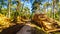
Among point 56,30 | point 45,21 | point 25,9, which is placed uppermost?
point 25,9

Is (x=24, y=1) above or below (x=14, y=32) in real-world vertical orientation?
above

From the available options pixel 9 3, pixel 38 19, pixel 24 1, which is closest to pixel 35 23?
pixel 38 19

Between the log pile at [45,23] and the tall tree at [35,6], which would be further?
the tall tree at [35,6]

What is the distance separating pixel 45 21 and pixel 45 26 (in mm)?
754

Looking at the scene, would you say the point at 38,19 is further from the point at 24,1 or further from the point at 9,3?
the point at 24,1

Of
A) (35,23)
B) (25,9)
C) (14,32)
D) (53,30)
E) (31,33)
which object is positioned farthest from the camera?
(25,9)

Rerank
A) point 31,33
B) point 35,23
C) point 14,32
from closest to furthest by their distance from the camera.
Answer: point 14,32 < point 31,33 < point 35,23

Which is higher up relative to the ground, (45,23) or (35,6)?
(35,6)

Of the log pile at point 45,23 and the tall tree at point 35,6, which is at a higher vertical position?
the tall tree at point 35,6

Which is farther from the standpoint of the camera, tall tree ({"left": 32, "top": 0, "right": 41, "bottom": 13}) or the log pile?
tall tree ({"left": 32, "top": 0, "right": 41, "bottom": 13})

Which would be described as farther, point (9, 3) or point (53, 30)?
point (9, 3)

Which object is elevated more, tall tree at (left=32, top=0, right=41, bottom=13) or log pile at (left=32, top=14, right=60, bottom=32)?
tall tree at (left=32, top=0, right=41, bottom=13)

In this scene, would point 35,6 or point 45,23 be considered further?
point 35,6

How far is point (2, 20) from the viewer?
1469cm
